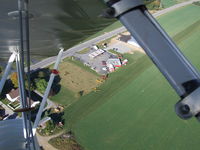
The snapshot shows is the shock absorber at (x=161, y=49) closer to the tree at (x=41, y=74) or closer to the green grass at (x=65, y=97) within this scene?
the green grass at (x=65, y=97)

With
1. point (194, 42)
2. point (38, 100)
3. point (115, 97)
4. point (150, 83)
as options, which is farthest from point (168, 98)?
point (194, 42)

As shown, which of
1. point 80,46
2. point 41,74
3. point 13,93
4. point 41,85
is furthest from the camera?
point 80,46

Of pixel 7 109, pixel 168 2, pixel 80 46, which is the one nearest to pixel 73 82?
pixel 7 109

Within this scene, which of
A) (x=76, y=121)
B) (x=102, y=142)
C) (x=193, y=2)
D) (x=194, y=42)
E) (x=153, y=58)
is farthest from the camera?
(x=193, y=2)

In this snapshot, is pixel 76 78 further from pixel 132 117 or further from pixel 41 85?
pixel 132 117

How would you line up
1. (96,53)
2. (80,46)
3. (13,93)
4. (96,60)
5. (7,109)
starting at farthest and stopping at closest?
(80,46)
(96,53)
(96,60)
(13,93)
(7,109)

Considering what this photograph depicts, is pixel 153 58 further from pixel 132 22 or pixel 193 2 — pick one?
pixel 193 2

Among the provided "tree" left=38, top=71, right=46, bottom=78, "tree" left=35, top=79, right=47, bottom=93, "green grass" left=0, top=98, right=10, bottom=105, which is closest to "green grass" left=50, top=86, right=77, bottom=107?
"tree" left=35, top=79, right=47, bottom=93
